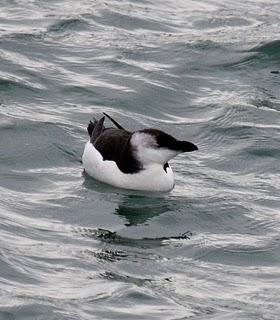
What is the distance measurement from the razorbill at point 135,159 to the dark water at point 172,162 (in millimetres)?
160

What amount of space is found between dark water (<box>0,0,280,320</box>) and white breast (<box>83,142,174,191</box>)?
0.12m

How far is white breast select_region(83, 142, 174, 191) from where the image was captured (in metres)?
15.1

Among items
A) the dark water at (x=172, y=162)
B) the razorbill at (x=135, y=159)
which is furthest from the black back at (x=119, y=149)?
the dark water at (x=172, y=162)

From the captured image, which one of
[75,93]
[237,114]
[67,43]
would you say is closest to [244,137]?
[237,114]

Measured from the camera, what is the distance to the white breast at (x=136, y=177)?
15133mm

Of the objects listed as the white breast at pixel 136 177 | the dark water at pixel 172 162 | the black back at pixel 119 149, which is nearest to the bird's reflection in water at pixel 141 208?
the dark water at pixel 172 162

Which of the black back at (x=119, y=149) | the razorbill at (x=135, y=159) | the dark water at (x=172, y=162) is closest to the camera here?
the dark water at (x=172, y=162)

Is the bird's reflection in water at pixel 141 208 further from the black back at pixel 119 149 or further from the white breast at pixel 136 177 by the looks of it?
the black back at pixel 119 149

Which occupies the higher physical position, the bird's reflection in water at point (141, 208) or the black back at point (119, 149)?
the black back at point (119, 149)

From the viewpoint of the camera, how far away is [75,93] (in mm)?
18672

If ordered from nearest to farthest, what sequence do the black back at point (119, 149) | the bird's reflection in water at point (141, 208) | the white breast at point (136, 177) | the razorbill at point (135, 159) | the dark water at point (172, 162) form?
the dark water at point (172, 162), the bird's reflection in water at point (141, 208), the razorbill at point (135, 159), the white breast at point (136, 177), the black back at point (119, 149)

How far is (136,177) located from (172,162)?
150 centimetres

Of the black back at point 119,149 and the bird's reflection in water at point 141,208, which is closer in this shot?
the bird's reflection in water at point 141,208

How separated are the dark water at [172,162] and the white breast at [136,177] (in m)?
0.12
